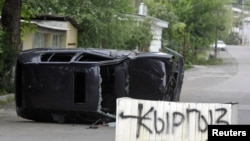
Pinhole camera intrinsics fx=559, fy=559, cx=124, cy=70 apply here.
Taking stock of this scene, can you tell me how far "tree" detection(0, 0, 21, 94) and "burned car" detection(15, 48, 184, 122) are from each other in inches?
205

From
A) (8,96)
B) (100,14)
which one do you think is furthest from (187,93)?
(8,96)

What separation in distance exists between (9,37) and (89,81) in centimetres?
653

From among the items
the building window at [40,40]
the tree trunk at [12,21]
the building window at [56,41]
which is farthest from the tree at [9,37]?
the building window at [56,41]

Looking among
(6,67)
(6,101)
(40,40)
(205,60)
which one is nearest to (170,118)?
(6,101)

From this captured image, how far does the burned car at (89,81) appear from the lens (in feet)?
37.2

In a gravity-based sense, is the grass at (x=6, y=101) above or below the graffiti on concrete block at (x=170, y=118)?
below

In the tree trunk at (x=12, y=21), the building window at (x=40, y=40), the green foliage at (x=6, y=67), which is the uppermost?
the tree trunk at (x=12, y=21)

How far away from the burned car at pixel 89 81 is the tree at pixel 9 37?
5219 millimetres

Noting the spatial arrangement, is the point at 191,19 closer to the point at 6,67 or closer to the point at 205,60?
the point at 205,60

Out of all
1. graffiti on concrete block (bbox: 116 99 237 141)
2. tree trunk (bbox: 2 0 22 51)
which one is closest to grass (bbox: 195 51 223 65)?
tree trunk (bbox: 2 0 22 51)

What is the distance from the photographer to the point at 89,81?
1131 cm

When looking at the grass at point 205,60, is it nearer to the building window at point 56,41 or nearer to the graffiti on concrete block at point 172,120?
Result: the building window at point 56,41

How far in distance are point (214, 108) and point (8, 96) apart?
9548 millimetres

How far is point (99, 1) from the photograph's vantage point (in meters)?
24.1
